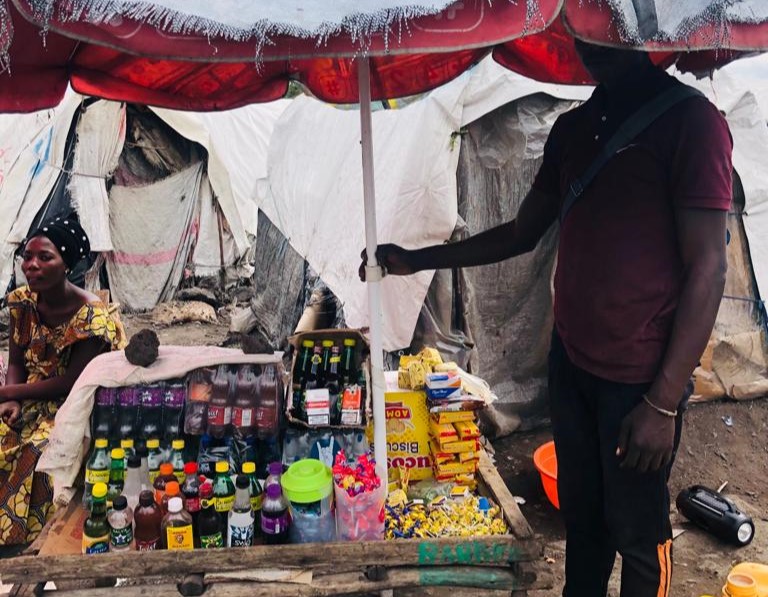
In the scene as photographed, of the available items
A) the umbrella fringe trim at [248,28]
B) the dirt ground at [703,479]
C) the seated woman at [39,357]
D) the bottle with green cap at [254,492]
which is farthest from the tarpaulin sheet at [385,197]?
the umbrella fringe trim at [248,28]

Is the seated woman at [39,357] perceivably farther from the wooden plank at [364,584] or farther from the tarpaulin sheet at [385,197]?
the tarpaulin sheet at [385,197]

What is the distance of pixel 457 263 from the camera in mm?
2672

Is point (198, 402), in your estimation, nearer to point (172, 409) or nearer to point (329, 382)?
point (172, 409)

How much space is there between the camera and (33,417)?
11.2ft

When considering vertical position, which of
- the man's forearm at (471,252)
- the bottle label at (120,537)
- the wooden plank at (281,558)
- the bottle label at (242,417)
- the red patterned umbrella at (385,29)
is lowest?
the wooden plank at (281,558)

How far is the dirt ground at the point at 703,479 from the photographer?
364cm

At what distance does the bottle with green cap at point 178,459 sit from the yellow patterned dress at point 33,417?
996 mm

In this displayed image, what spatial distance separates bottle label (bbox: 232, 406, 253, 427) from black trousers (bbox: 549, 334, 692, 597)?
122 centimetres

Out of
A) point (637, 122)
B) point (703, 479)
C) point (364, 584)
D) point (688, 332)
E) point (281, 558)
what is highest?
point (637, 122)

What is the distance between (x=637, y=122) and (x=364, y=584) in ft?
5.79

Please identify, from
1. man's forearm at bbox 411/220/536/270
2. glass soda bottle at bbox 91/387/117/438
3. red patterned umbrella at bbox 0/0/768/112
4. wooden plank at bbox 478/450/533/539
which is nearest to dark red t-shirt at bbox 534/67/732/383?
red patterned umbrella at bbox 0/0/768/112

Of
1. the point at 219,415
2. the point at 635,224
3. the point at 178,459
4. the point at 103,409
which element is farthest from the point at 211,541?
the point at 635,224

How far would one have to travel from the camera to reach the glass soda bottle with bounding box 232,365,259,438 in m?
2.66

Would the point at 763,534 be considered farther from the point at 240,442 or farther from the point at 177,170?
the point at 177,170
